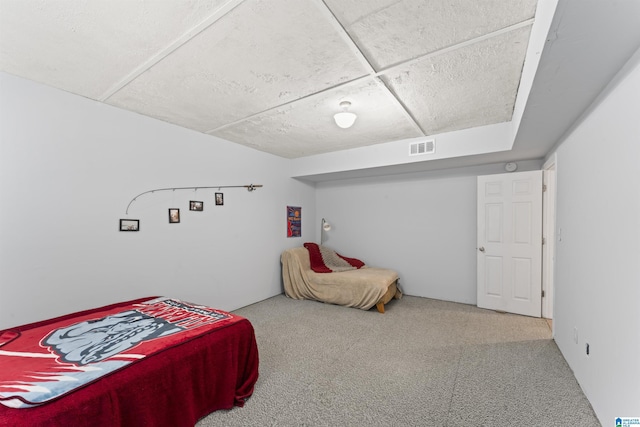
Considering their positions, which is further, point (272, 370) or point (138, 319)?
point (272, 370)

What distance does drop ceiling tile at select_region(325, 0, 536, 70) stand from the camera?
1.43m

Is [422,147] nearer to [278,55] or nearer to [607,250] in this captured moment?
[607,250]

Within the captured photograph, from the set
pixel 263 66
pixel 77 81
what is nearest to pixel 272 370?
pixel 263 66

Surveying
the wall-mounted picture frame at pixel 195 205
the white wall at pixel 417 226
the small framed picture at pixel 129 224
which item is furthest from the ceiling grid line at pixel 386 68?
the white wall at pixel 417 226

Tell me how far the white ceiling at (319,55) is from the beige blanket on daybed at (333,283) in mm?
2194

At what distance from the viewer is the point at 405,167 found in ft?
13.4

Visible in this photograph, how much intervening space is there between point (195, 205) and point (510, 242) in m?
4.11

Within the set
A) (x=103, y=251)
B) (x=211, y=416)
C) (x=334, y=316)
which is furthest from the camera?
(x=334, y=316)

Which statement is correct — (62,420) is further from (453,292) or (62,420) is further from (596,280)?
(453,292)

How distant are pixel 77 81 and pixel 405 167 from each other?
3.76 m

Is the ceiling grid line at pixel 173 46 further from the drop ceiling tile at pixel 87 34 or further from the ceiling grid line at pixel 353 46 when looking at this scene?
the ceiling grid line at pixel 353 46

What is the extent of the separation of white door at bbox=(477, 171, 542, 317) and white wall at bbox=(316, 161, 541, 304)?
23cm

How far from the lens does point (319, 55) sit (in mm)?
1881

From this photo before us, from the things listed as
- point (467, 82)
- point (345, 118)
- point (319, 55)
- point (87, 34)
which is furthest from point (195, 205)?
point (467, 82)
